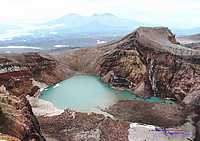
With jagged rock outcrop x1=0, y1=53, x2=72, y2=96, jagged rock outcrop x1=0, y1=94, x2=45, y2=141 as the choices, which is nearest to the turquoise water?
jagged rock outcrop x1=0, y1=53, x2=72, y2=96

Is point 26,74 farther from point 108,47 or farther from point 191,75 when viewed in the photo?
point 191,75

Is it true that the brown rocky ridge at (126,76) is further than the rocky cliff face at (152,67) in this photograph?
No

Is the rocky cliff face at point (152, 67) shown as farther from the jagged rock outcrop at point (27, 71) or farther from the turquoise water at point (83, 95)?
the jagged rock outcrop at point (27, 71)

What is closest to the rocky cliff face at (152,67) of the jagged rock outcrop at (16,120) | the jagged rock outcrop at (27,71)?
the jagged rock outcrop at (27,71)

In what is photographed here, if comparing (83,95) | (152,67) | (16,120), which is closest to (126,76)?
(152,67)

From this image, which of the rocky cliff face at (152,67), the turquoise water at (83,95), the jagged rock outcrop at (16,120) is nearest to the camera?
the jagged rock outcrop at (16,120)

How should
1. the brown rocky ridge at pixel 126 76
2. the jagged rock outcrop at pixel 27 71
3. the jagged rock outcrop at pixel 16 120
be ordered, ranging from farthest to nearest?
the jagged rock outcrop at pixel 27 71 → the brown rocky ridge at pixel 126 76 → the jagged rock outcrop at pixel 16 120

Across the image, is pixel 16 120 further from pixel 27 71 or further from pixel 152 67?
pixel 152 67
